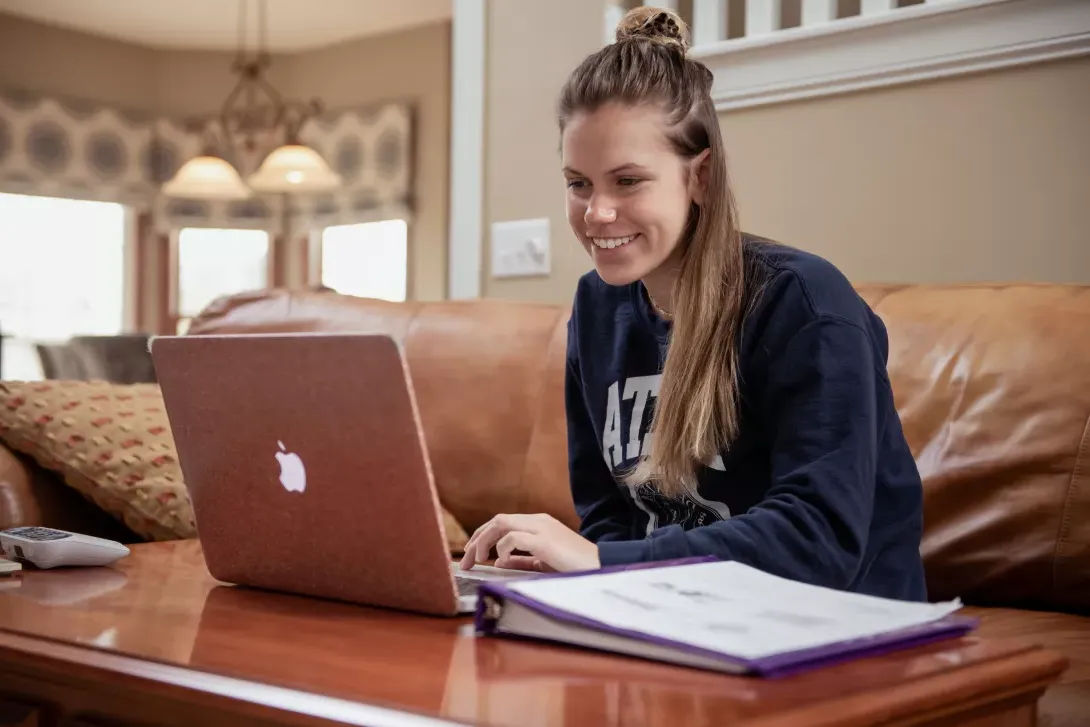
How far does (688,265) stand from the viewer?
138 cm

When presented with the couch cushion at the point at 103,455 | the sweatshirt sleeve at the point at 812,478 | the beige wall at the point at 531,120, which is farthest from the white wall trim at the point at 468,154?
the sweatshirt sleeve at the point at 812,478

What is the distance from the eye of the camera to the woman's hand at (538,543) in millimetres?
1068

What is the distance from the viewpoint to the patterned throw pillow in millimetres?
1983

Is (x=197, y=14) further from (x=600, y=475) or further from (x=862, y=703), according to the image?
(x=862, y=703)

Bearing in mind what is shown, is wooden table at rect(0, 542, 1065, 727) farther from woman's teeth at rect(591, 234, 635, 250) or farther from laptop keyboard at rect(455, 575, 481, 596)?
woman's teeth at rect(591, 234, 635, 250)

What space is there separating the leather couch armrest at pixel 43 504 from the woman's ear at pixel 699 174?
3.86 ft

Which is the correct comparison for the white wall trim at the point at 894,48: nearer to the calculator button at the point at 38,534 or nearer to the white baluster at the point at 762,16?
the white baluster at the point at 762,16

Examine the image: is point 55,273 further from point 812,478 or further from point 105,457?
point 812,478

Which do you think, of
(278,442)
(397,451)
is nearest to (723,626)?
(397,451)

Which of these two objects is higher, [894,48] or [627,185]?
[894,48]

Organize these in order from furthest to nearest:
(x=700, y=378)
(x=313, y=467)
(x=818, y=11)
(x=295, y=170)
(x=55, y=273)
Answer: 1. (x=55, y=273)
2. (x=295, y=170)
3. (x=818, y=11)
4. (x=700, y=378)
5. (x=313, y=467)

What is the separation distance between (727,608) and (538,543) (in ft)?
0.80

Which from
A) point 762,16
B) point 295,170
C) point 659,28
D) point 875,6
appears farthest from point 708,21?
point 295,170

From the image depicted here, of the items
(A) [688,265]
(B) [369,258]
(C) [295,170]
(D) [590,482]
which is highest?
(C) [295,170]
